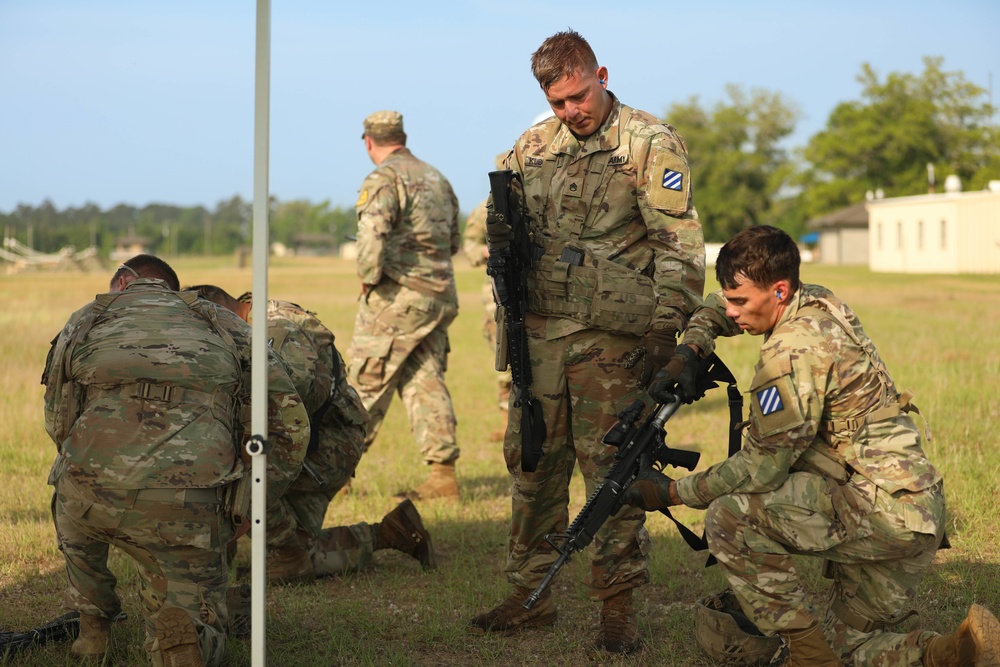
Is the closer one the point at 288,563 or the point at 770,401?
the point at 770,401

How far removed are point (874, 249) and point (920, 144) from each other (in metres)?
22.3

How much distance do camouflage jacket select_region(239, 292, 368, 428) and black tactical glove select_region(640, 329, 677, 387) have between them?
170 centimetres

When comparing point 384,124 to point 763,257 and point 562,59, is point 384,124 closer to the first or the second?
point 562,59

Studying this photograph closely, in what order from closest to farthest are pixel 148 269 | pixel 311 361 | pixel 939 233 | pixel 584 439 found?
pixel 148 269 < pixel 584 439 < pixel 311 361 < pixel 939 233

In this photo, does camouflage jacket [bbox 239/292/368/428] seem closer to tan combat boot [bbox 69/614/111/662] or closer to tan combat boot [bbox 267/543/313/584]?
tan combat boot [bbox 267/543/313/584]

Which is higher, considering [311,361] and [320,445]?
[311,361]

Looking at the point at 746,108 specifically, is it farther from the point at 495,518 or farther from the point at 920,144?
the point at 495,518

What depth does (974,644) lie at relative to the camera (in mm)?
3502

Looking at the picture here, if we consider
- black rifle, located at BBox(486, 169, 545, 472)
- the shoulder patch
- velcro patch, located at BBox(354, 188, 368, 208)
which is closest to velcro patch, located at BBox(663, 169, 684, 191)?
the shoulder patch

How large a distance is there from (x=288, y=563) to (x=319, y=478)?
45 centimetres

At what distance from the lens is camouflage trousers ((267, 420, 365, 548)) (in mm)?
5172

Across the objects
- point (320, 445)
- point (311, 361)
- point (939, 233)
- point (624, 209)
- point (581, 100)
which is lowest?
point (320, 445)

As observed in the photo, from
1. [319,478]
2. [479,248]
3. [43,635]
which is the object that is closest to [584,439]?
[319,478]

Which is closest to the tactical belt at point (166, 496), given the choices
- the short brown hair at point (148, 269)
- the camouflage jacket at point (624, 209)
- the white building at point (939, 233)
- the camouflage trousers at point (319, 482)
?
the short brown hair at point (148, 269)
